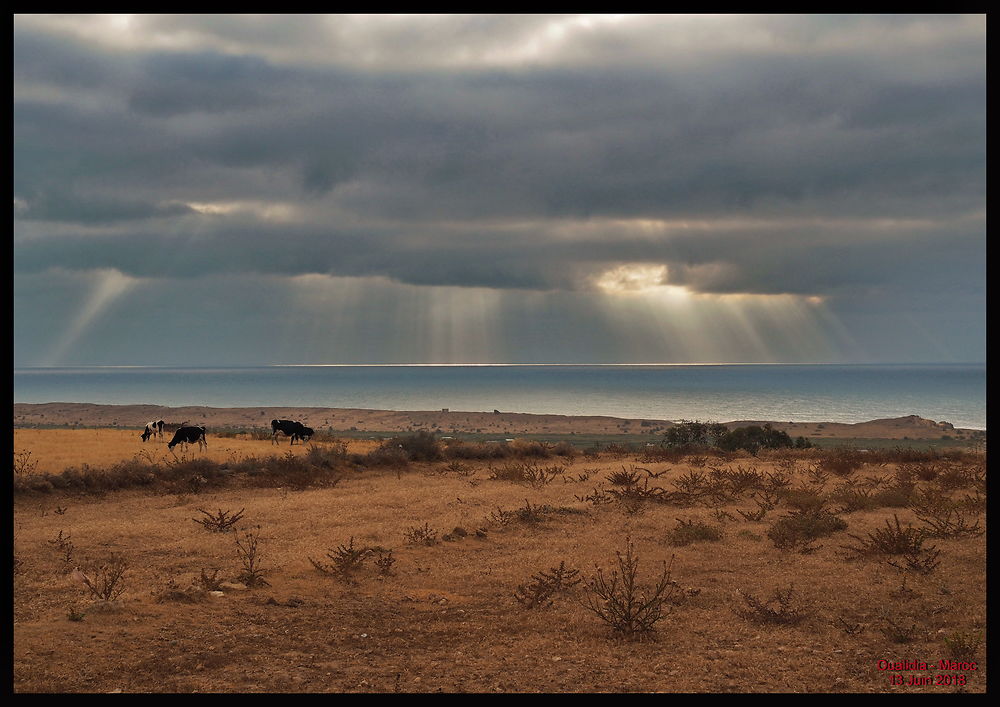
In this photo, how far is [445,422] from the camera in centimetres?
6856

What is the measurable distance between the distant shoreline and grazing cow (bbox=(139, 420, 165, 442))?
64.0ft

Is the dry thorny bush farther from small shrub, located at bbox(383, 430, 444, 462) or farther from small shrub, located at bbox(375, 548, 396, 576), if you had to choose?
small shrub, located at bbox(383, 430, 444, 462)

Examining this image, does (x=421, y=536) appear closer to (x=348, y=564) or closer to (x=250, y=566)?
(x=348, y=564)

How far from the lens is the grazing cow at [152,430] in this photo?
29606 millimetres

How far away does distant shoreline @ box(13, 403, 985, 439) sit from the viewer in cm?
5362

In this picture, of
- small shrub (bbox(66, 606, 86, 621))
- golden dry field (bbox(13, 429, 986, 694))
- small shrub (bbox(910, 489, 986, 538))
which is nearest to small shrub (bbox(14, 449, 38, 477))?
golden dry field (bbox(13, 429, 986, 694))

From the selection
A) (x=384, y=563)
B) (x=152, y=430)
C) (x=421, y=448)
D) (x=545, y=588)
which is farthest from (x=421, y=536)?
(x=152, y=430)

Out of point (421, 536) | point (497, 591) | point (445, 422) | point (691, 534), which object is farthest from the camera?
point (445, 422)

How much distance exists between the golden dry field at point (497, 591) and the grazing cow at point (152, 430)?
12.0m

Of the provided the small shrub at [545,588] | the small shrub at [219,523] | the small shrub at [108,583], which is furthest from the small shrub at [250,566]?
the small shrub at [545,588]

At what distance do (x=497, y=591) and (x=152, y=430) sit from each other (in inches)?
1016

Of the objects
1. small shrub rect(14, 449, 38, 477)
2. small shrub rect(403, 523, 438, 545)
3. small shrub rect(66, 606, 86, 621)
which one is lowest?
small shrub rect(403, 523, 438, 545)
